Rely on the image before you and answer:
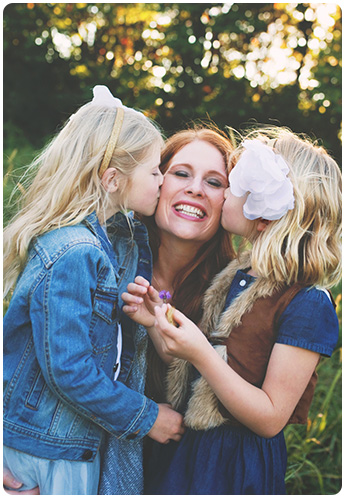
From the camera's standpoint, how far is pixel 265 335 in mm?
2098

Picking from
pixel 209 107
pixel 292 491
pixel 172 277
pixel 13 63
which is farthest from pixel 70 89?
pixel 292 491

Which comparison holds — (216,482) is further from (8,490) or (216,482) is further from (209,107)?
(209,107)

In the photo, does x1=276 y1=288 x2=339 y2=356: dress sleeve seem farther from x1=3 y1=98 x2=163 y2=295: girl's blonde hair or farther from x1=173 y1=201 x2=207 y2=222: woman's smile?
x1=3 y1=98 x2=163 y2=295: girl's blonde hair

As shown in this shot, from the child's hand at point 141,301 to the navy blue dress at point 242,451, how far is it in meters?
0.36

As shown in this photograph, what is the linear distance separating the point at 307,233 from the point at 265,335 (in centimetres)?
48

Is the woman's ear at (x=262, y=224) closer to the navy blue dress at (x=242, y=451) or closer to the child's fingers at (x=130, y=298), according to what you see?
the navy blue dress at (x=242, y=451)

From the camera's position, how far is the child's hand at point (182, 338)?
1979 mm

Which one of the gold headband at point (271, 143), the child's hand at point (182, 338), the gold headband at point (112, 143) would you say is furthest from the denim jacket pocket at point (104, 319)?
the gold headband at point (271, 143)

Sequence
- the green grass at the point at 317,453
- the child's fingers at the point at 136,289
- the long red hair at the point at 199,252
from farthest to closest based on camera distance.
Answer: the green grass at the point at 317,453
the long red hair at the point at 199,252
the child's fingers at the point at 136,289

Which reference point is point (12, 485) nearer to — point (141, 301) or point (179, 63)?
point (141, 301)

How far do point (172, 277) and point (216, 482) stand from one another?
3.71 feet

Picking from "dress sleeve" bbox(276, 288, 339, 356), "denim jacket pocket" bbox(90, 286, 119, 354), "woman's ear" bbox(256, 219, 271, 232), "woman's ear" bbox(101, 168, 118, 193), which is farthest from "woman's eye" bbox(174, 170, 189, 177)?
"dress sleeve" bbox(276, 288, 339, 356)

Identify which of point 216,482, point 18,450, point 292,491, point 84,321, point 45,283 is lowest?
point 292,491

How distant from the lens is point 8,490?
2072mm
